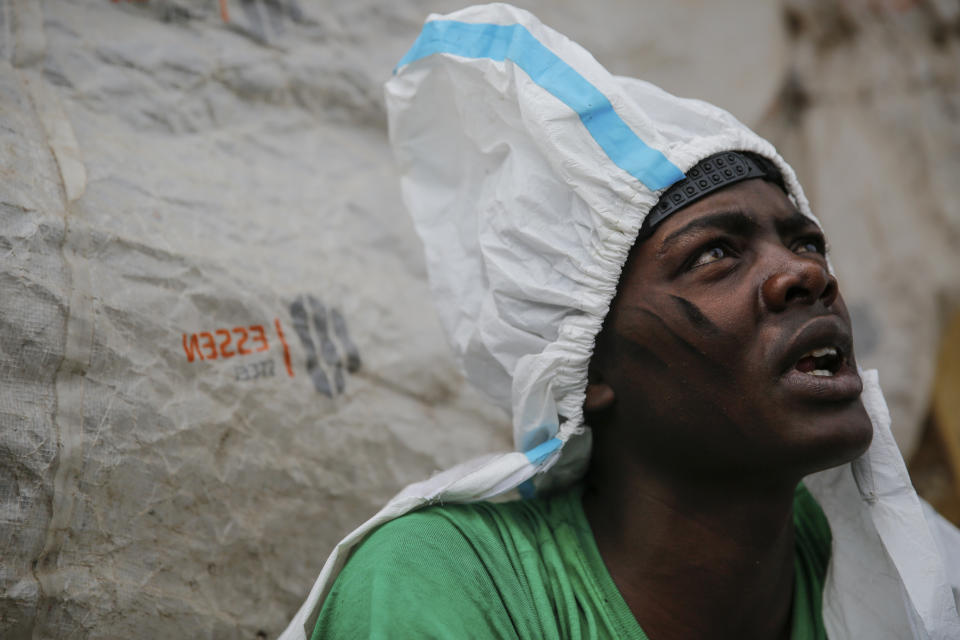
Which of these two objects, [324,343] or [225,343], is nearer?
[225,343]

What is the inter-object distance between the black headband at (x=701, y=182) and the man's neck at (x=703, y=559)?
0.49 m

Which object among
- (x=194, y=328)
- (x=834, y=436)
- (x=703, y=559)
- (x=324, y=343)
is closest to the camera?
(x=834, y=436)

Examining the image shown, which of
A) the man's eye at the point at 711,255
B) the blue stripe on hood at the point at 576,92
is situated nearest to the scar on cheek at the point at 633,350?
the man's eye at the point at 711,255

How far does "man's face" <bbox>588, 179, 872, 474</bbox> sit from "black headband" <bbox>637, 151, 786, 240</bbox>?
1cm

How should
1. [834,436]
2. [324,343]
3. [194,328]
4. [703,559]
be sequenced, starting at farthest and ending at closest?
1. [324,343]
2. [194,328]
3. [703,559]
4. [834,436]

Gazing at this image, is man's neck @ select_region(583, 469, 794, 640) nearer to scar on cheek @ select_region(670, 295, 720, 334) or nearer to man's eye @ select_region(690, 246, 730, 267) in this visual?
scar on cheek @ select_region(670, 295, 720, 334)

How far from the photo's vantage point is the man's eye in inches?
58.4

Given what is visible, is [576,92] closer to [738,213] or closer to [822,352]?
[738,213]

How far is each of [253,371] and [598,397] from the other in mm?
754

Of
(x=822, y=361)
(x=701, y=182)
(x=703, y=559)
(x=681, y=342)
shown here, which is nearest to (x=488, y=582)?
(x=703, y=559)

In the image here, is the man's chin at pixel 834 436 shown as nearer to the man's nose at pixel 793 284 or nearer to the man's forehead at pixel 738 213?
the man's nose at pixel 793 284

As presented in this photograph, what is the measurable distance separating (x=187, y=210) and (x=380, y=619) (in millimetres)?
1054

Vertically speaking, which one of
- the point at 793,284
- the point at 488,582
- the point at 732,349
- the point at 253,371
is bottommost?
the point at 253,371

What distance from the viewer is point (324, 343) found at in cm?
191
